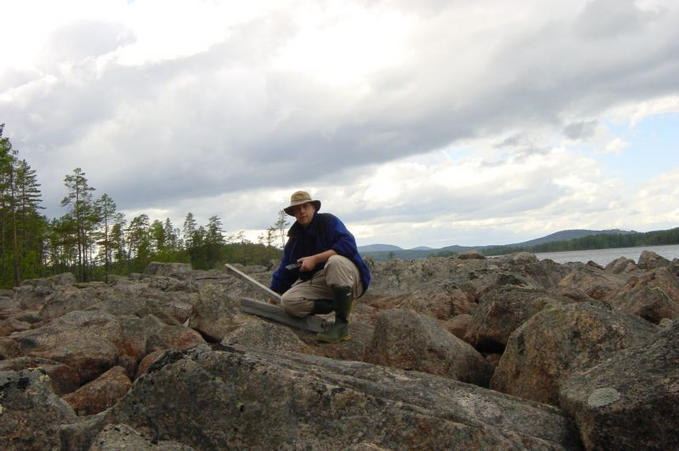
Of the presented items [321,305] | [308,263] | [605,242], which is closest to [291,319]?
[321,305]

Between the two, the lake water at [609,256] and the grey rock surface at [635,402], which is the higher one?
the grey rock surface at [635,402]

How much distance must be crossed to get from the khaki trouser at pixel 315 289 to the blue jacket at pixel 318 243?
10 centimetres

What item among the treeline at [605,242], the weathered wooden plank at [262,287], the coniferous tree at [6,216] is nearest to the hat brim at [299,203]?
the weathered wooden plank at [262,287]

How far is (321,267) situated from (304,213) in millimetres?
796

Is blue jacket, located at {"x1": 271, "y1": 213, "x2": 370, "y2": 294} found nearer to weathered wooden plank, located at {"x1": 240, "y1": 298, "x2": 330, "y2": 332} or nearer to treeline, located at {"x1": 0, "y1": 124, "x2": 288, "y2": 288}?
weathered wooden plank, located at {"x1": 240, "y1": 298, "x2": 330, "y2": 332}

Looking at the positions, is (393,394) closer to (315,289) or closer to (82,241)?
(315,289)

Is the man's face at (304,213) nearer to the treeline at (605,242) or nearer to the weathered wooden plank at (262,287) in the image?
the weathered wooden plank at (262,287)

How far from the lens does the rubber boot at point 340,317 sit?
7680 millimetres

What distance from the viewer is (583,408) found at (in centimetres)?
401

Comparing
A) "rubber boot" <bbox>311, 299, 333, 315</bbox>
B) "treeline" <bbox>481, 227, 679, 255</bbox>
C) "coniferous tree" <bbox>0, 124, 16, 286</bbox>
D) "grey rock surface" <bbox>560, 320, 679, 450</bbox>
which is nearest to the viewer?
"grey rock surface" <bbox>560, 320, 679, 450</bbox>

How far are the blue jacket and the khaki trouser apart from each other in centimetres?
10

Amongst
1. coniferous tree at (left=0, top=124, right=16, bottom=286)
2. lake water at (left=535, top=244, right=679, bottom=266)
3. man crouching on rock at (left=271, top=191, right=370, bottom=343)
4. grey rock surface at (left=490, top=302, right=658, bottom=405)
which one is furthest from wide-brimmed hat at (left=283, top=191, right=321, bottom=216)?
lake water at (left=535, top=244, right=679, bottom=266)

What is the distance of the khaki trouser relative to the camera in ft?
25.6

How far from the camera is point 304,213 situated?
7.97 metres
